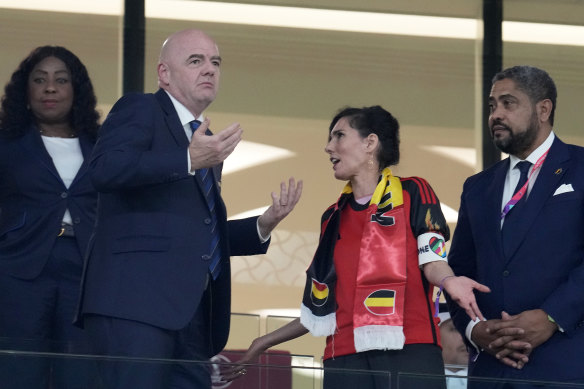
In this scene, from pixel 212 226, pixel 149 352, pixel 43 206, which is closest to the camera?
pixel 149 352

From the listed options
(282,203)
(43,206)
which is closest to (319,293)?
(282,203)

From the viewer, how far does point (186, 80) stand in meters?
4.38

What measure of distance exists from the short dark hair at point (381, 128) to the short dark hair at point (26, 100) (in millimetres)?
1088

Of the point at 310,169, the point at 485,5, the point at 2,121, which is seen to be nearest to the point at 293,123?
the point at 310,169

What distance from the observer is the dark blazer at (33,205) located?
15.8 feet

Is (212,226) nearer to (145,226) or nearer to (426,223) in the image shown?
(145,226)

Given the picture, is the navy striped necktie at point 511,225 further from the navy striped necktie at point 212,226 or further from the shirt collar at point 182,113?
the shirt collar at point 182,113

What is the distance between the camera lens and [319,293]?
14.5ft

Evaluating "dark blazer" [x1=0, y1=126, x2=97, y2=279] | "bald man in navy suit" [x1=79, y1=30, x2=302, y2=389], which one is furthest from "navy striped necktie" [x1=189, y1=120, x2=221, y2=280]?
"dark blazer" [x1=0, y1=126, x2=97, y2=279]

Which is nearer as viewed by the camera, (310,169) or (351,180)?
(351,180)

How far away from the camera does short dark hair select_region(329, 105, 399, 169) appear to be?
15.3ft

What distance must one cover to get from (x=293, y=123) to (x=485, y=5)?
1.37 meters

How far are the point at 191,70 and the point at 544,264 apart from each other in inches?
52.0

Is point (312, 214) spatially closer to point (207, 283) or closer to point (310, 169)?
point (310, 169)
